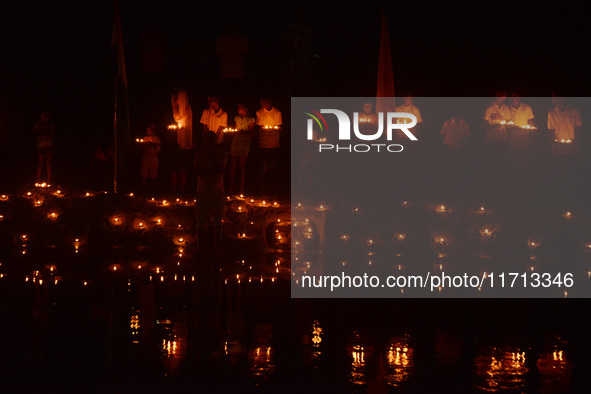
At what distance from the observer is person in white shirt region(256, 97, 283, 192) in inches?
609

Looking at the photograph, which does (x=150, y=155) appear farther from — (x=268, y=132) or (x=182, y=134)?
(x=268, y=132)

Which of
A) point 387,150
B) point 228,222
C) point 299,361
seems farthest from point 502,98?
point 299,361

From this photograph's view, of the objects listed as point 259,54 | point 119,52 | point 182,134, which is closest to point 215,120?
point 182,134

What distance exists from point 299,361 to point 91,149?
13933mm

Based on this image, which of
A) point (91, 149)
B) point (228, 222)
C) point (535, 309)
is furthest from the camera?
point (91, 149)

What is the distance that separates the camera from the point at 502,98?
49.5 feet

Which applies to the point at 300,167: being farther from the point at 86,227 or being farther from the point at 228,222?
the point at 86,227

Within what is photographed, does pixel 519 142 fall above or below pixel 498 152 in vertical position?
above

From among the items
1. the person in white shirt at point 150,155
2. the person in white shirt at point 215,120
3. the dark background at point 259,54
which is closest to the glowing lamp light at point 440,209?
the person in white shirt at point 215,120

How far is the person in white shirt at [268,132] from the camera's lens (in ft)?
50.8

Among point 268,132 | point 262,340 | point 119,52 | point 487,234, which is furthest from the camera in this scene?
point 268,132

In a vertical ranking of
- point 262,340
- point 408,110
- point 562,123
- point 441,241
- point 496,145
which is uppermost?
point 408,110

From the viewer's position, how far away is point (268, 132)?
51.0 feet

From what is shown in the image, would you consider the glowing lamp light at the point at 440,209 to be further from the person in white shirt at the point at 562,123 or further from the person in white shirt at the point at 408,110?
the person in white shirt at the point at 562,123
